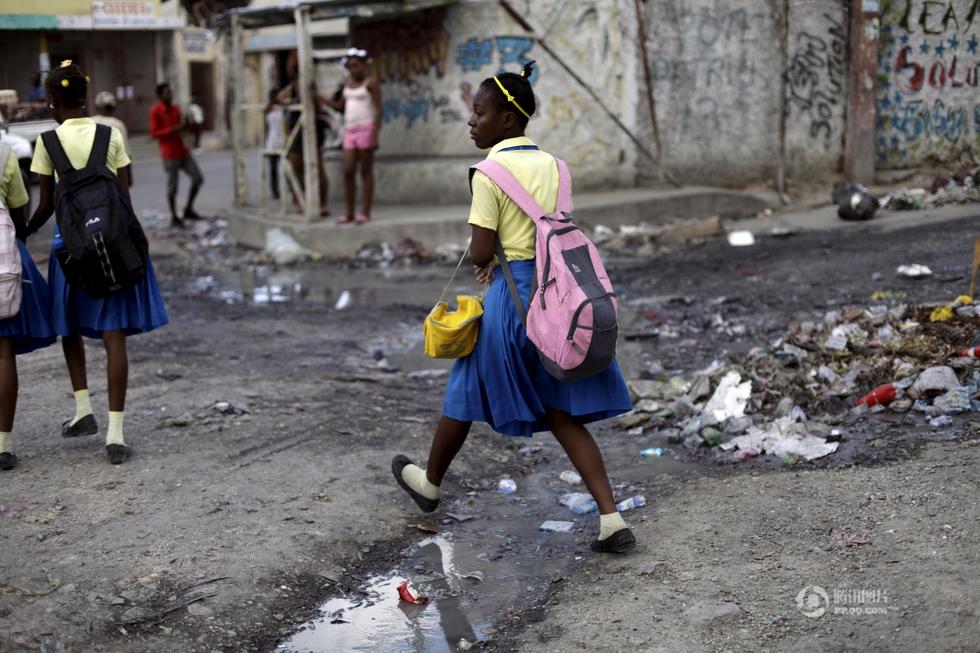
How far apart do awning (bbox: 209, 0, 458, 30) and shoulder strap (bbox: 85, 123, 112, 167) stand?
269 inches

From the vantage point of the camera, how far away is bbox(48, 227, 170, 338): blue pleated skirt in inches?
190

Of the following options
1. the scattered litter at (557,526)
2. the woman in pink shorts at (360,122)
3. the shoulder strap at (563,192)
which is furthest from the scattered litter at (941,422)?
the woman in pink shorts at (360,122)

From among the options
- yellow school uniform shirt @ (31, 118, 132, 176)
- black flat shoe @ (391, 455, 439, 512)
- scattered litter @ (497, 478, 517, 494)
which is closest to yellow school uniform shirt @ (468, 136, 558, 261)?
black flat shoe @ (391, 455, 439, 512)

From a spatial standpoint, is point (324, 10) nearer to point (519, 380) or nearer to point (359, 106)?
point (359, 106)

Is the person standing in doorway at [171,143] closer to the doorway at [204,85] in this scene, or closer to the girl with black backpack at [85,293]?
the girl with black backpack at [85,293]

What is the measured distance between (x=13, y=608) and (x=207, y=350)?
13.4 ft

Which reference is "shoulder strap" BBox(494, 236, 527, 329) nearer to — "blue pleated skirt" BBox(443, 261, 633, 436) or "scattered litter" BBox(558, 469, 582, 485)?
"blue pleated skirt" BBox(443, 261, 633, 436)

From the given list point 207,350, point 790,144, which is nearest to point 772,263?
point 790,144

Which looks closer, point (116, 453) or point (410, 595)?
point (410, 595)

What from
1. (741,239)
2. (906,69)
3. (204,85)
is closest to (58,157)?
(741,239)

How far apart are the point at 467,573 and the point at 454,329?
37.0 inches

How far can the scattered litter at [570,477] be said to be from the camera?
5.05m

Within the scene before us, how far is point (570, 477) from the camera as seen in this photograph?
16.7 feet

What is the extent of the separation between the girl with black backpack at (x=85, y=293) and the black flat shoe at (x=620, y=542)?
2.24m
